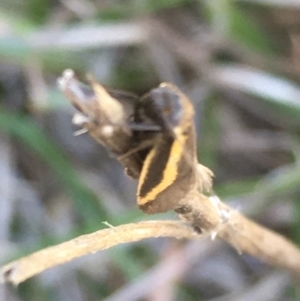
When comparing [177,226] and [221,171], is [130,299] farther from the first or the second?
[177,226]

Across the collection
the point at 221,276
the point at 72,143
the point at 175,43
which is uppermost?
the point at 175,43

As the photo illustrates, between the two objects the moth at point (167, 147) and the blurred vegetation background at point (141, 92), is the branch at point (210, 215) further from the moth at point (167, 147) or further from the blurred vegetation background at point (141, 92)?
the blurred vegetation background at point (141, 92)

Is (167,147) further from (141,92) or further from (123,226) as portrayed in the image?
(141,92)

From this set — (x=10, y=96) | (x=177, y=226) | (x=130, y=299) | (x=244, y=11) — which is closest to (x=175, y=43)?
(x=244, y=11)

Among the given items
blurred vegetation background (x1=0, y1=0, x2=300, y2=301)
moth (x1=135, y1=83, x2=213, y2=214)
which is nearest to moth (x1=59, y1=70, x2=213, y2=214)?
moth (x1=135, y1=83, x2=213, y2=214)

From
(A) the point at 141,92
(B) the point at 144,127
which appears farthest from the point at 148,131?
(A) the point at 141,92

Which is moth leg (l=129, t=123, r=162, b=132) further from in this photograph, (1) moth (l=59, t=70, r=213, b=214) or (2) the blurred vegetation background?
(2) the blurred vegetation background
